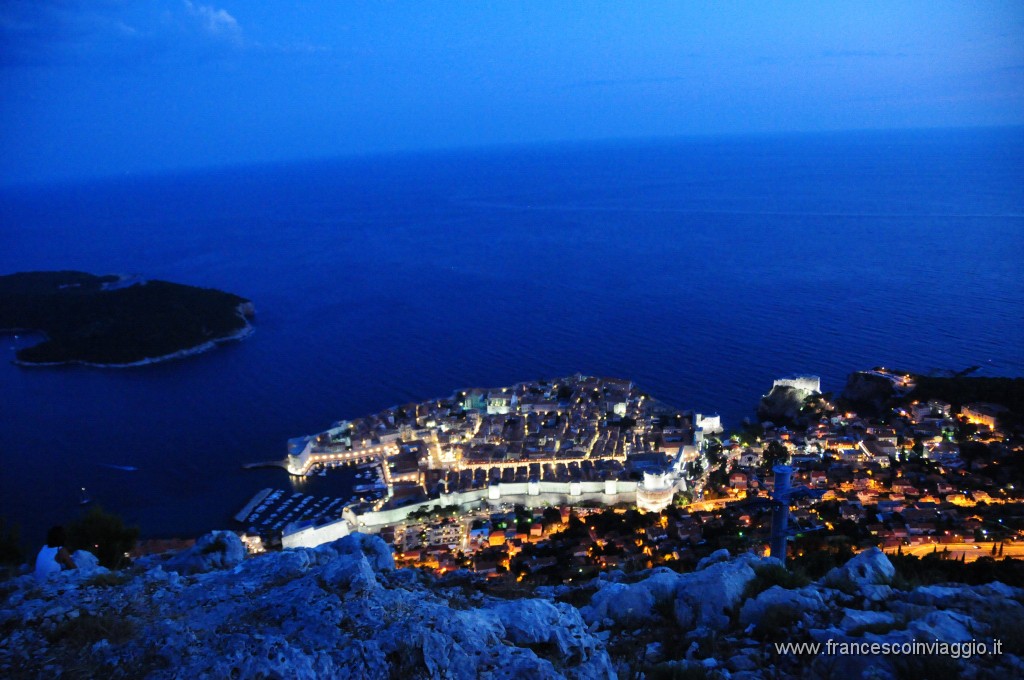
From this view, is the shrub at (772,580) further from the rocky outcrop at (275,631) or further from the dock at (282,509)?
the dock at (282,509)

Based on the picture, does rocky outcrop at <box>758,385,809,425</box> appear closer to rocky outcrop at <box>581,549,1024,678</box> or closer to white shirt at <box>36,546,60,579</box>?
rocky outcrop at <box>581,549,1024,678</box>

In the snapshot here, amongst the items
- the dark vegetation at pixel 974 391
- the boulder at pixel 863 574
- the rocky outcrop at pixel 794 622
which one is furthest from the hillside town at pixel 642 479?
the rocky outcrop at pixel 794 622

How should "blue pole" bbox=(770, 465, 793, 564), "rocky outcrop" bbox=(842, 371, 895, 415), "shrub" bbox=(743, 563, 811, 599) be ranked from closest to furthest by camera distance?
"shrub" bbox=(743, 563, 811, 599)
"blue pole" bbox=(770, 465, 793, 564)
"rocky outcrop" bbox=(842, 371, 895, 415)

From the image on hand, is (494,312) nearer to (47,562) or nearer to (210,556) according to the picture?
(210,556)

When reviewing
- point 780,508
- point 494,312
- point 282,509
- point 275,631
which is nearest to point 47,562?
point 275,631

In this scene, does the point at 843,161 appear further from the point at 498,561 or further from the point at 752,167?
the point at 498,561

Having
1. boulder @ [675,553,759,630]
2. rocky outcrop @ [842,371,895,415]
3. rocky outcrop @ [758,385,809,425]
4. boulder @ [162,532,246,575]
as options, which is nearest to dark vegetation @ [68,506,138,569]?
boulder @ [162,532,246,575]
